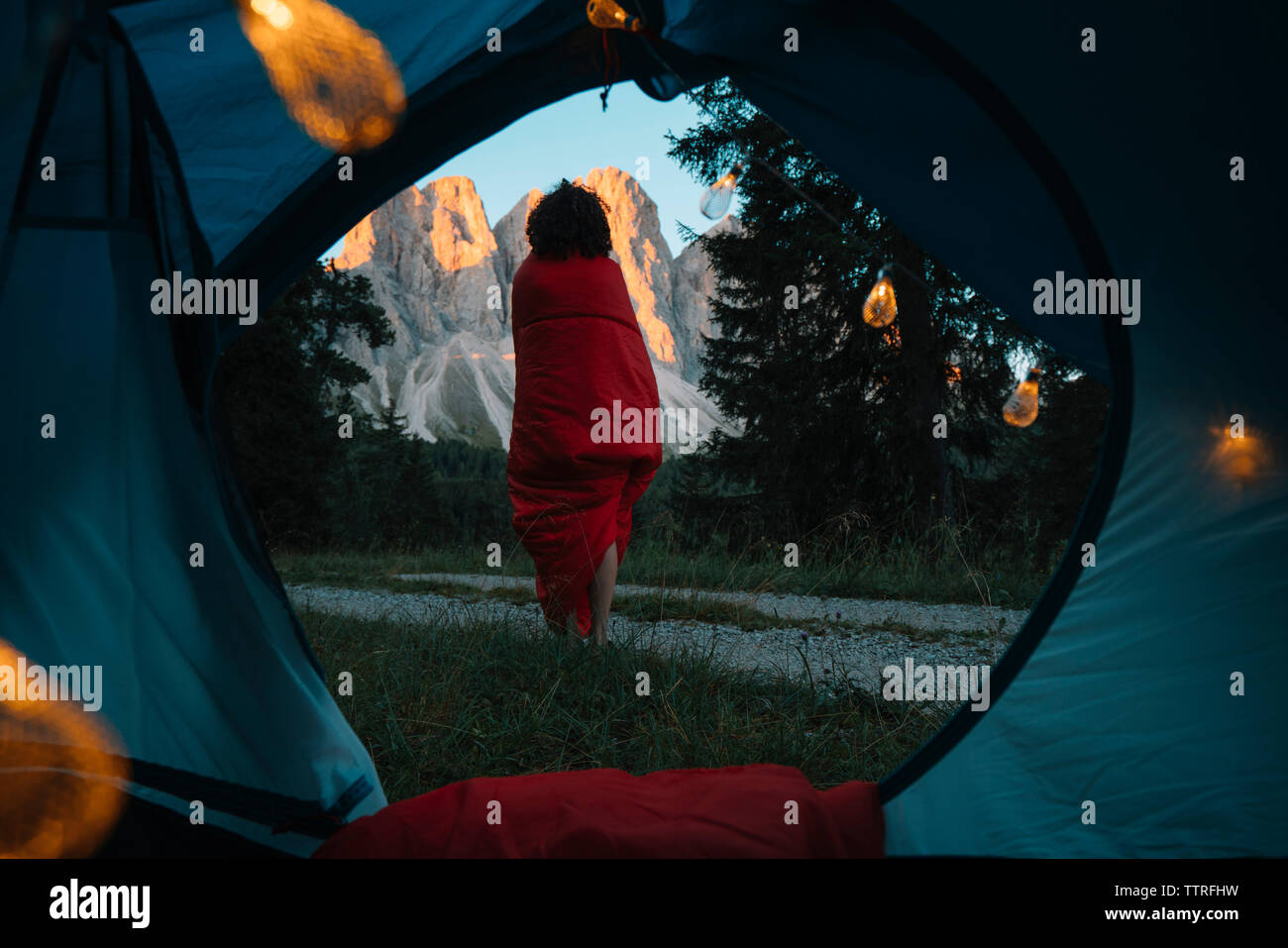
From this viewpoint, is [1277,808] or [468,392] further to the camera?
[468,392]

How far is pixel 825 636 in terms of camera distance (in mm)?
3660

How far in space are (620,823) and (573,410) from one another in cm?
171

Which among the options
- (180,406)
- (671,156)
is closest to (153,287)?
(180,406)

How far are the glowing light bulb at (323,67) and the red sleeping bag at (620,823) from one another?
4.61 ft

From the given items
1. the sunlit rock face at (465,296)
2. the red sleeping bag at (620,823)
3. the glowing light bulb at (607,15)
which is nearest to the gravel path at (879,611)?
the red sleeping bag at (620,823)

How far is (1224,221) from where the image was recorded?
4.79ft

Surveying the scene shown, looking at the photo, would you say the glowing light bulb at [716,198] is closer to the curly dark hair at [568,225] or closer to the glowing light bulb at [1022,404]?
the curly dark hair at [568,225]

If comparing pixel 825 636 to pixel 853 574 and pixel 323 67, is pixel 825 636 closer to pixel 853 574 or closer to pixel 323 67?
pixel 853 574

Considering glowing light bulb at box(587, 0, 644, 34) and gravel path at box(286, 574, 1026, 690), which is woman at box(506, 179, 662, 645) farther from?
glowing light bulb at box(587, 0, 644, 34)

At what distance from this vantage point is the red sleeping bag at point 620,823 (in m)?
1.48

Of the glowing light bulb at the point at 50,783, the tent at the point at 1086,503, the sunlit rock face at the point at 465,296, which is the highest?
the sunlit rock face at the point at 465,296

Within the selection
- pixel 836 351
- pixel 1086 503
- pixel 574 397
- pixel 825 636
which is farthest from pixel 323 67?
pixel 836 351
